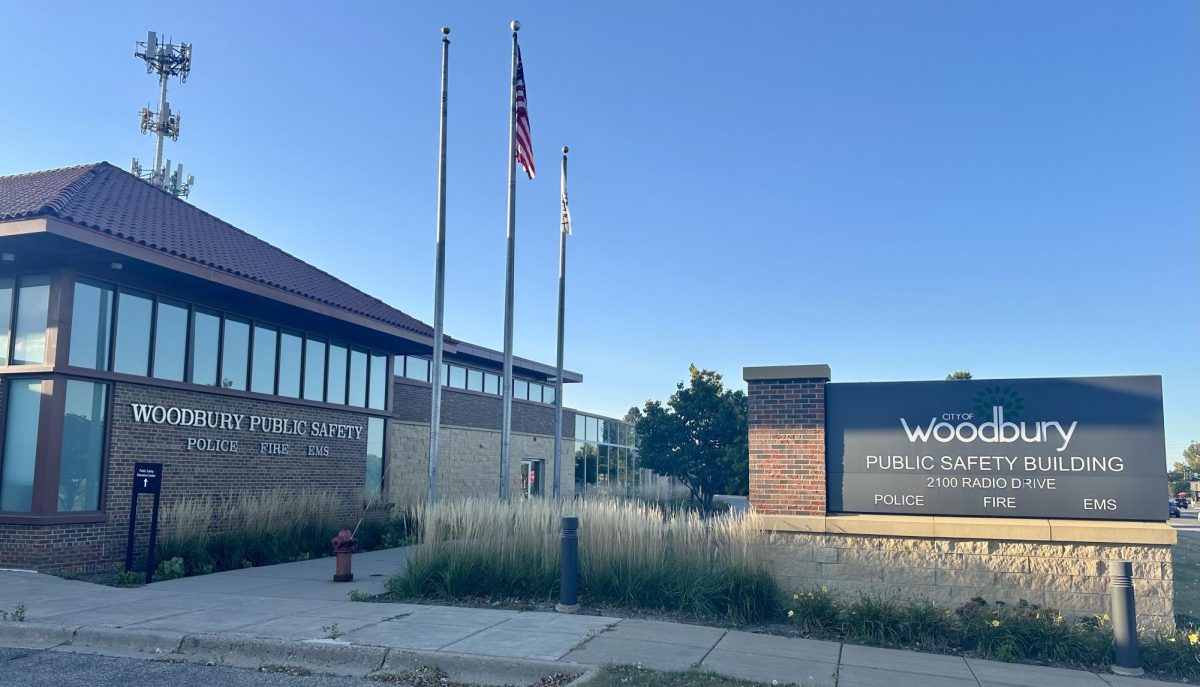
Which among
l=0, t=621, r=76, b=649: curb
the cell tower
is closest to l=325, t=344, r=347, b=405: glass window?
l=0, t=621, r=76, b=649: curb

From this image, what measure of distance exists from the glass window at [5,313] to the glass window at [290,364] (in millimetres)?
5244

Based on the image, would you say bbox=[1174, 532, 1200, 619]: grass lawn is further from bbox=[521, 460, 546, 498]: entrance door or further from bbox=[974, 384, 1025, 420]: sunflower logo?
bbox=[521, 460, 546, 498]: entrance door

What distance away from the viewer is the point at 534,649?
781 centimetres

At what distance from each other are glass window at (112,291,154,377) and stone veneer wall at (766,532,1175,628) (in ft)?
35.3

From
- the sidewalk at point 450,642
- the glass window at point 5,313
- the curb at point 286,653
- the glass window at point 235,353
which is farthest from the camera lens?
the glass window at point 235,353

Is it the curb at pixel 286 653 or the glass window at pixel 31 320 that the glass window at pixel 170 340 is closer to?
the glass window at pixel 31 320

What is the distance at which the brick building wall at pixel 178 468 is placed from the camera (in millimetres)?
12898

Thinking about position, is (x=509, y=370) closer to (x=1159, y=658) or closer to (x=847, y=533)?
(x=847, y=533)

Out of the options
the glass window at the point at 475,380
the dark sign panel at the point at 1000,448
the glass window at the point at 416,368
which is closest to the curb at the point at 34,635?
the dark sign panel at the point at 1000,448

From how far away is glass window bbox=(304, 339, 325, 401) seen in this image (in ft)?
62.1

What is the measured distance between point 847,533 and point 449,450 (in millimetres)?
18567

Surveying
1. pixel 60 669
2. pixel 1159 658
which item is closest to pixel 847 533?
pixel 1159 658

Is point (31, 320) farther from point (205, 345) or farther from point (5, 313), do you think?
point (205, 345)

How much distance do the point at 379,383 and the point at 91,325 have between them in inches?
339
